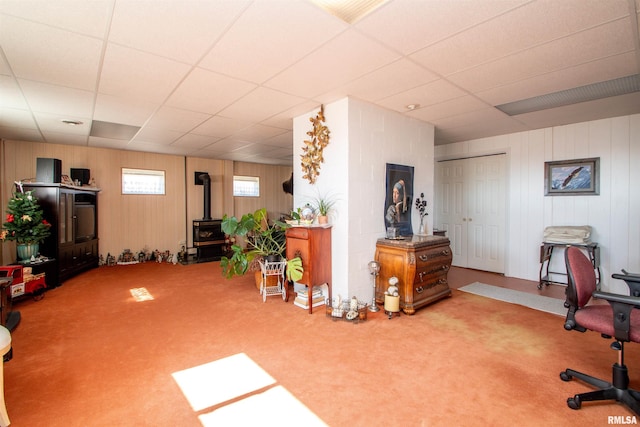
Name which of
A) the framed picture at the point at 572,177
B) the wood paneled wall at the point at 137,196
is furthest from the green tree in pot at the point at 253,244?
the framed picture at the point at 572,177

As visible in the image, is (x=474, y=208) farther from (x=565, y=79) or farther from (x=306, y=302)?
(x=306, y=302)

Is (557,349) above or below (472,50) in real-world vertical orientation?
below

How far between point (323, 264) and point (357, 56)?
7.17ft

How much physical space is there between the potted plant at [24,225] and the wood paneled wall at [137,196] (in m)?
1.59

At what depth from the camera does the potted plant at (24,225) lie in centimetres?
396

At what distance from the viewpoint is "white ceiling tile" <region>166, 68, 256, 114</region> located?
2748mm

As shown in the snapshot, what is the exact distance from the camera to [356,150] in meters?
3.39

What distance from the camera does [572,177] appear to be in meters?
4.37

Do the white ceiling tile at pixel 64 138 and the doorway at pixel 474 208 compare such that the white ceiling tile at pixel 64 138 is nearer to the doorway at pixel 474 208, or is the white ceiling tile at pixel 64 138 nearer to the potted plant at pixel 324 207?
the potted plant at pixel 324 207

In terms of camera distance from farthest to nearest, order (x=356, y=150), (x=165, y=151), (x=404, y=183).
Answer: (x=165, y=151) < (x=404, y=183) < (x=356, y=150)

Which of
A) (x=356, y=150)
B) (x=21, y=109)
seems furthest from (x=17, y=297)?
(x=356, y=150)

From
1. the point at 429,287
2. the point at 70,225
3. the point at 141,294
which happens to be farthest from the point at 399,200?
the point at 70,225

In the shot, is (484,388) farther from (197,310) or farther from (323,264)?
(197,310)

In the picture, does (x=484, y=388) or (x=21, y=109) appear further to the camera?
(x=21, y=109)
